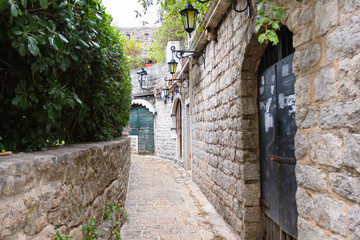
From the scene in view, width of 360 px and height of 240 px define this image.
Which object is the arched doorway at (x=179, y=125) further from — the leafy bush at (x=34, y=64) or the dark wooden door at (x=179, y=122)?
the leafy bush at (x=34, y=64)

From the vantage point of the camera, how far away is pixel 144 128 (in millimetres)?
14156

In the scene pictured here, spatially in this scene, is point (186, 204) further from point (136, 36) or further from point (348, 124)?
point (136, 36)

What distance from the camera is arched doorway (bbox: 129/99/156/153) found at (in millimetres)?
13961

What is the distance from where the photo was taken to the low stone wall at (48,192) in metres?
1.18

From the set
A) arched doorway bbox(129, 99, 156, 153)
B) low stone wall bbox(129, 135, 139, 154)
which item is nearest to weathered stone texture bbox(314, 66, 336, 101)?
arched doorway bbox(129, 99, 156, 153)

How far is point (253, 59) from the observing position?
318 cm

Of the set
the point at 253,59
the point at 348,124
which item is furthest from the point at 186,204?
the point at 348,124

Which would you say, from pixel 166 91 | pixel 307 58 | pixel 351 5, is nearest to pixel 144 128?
pixel 166 91

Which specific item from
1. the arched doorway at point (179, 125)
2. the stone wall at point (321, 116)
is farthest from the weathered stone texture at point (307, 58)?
the arched doorway at point (179, 125)

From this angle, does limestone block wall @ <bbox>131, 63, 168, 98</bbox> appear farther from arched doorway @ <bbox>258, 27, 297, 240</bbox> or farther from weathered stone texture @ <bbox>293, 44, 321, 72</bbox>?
weathered stone texture @ <bbox>293, 44, 321, 72</bbox>

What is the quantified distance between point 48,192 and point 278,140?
7.04ft

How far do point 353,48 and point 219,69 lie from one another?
295 cm

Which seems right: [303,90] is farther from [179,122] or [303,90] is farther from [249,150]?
[179,122]

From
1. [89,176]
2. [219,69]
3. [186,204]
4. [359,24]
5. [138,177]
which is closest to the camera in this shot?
[359,24]
